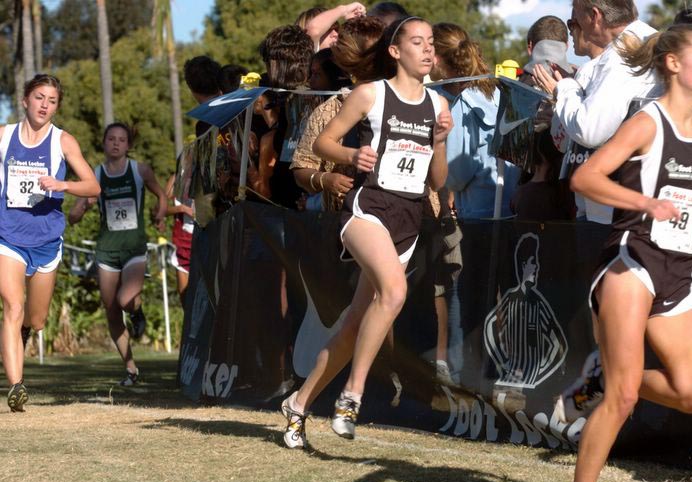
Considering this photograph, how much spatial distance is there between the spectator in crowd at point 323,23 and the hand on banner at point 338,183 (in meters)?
2.60

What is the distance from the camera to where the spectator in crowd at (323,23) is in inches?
372

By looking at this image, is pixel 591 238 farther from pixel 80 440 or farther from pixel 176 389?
pixel 176 389

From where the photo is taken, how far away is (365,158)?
612 cm

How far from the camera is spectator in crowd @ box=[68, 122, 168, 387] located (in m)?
11.3

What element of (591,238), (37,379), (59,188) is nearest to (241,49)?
(37,379)

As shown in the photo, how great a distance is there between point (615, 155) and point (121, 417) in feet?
14.2

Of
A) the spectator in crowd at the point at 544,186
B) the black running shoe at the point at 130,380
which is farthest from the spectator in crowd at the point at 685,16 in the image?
the black running shoe at the point at 130,380

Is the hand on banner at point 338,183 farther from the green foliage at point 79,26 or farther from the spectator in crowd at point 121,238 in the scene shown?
the green foliage at point 79,26

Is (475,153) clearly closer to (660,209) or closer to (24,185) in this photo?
Answer: (660,209)

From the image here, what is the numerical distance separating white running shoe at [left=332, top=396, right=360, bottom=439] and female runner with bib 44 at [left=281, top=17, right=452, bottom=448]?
0.13 m

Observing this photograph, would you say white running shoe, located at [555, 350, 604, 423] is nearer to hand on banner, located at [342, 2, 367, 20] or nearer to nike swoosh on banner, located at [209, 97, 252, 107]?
nike swoosh on banner, located at [209, 97, 252, 107]

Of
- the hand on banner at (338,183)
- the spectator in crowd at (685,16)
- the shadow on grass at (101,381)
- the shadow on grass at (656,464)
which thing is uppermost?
the spectator in crowd at (685,16)

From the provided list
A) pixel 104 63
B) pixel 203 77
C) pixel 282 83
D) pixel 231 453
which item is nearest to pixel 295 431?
pixel 231 453

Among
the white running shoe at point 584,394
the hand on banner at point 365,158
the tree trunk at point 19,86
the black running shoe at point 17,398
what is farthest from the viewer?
the tree trunk at point 19,86
